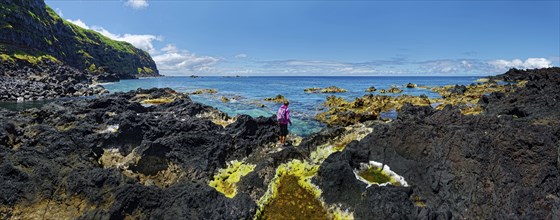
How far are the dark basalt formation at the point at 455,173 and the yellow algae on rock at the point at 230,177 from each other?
12.7ft

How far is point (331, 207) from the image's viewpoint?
418 inches

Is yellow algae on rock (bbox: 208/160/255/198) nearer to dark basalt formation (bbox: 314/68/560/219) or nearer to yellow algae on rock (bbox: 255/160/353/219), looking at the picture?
yellow algae on rock (bbox: 255/160/353/219)

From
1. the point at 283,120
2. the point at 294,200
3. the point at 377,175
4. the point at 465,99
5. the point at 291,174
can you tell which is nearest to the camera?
the point at 294,200

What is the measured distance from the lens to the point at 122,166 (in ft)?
49.5

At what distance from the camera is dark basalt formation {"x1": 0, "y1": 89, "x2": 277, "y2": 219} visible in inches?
388

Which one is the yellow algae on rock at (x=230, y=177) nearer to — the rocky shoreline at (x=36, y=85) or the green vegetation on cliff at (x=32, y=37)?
the rocky shoreline at (x=36, y=85)

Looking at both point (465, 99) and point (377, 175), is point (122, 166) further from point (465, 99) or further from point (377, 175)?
point (465, 99)

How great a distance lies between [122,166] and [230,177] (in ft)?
17.5

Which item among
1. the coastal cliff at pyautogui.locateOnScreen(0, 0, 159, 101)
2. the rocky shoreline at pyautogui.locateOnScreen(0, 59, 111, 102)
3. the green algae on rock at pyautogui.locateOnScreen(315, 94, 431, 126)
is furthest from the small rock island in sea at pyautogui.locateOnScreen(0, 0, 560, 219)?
the coastal cliff at pyautogui.locateOnScreen(0, 0, 159, 101)

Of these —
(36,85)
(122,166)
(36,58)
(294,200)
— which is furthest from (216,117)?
(36,58)

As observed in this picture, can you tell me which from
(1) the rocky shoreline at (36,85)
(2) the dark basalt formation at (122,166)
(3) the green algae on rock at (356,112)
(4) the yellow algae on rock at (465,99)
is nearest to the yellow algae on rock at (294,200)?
(2) the dark basalt formation at (122,166)

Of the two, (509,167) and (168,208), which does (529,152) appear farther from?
(168,208)

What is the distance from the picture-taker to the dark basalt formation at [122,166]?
32.3ft

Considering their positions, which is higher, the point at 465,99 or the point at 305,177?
the point at 305,177
